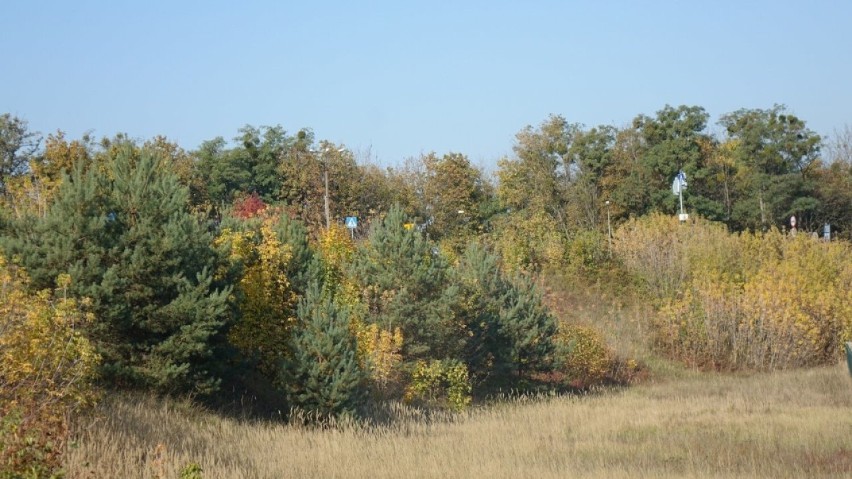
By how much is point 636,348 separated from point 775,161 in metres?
20.9

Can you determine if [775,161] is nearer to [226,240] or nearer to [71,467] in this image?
[226,240]

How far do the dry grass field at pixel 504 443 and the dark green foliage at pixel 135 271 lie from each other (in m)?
0.99

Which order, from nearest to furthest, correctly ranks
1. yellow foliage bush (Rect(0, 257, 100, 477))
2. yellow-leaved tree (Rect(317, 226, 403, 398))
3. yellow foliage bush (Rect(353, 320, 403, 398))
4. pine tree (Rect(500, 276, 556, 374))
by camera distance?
1. yellow foliage bush (Rect(0, 257, 100, 477))
2. yellow-leaved tree (Rect(317, 226, 403, 398))
3. yellow foliage bush (Rect(353, 320, 403, 398))
4. pine tree (Rect(500, 276, 556, 374))

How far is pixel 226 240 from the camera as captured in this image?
21156mm

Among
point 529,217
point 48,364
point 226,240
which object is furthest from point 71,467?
point 529,217

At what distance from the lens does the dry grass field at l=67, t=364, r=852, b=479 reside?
13430mm

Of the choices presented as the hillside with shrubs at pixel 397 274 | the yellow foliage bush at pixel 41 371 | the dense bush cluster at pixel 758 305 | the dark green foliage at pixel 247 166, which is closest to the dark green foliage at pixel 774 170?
the hillside with shrubs at pixel 397 274

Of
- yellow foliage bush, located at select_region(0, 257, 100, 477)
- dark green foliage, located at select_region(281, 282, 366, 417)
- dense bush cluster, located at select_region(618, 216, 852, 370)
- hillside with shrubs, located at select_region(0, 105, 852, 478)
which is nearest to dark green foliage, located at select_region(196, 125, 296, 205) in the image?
hillside with shrubs, located at select_region(0, 105, 852, 478)

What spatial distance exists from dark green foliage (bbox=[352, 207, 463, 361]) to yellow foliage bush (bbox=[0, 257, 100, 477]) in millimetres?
12494

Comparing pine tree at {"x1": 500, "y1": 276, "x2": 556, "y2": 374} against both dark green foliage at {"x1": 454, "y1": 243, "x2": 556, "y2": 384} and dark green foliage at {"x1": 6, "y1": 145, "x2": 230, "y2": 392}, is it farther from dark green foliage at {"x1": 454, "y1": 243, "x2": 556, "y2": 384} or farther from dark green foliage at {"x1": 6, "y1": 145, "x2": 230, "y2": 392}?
dark green foliage at {"x1": 6, "y1": 145, "x2": 230, "y2": 392}

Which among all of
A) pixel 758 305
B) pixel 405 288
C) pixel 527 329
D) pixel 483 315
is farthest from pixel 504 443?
pixel 758 305

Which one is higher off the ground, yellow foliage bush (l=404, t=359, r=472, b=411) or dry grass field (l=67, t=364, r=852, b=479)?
yellow foliage bush (l=404, t=359, r=472, b=411)

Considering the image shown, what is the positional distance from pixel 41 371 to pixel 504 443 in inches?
346

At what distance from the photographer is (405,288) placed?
24.5m
